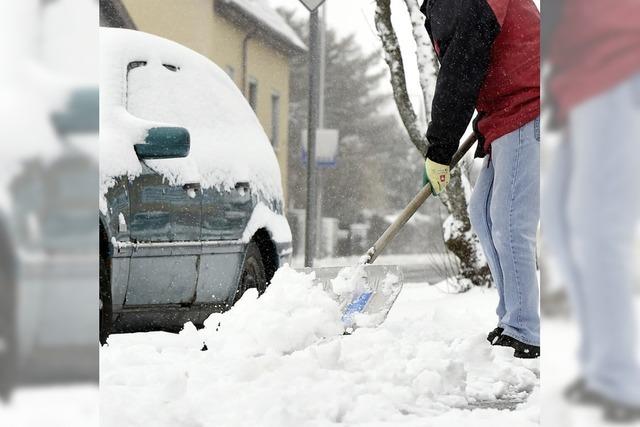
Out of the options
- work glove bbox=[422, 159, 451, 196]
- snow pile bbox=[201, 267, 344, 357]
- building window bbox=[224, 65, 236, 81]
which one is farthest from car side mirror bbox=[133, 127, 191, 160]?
building window bbox=[224, 65, 236, 81]

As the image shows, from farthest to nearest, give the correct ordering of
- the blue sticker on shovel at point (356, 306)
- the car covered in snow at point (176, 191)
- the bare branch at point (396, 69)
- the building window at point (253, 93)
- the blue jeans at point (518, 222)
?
the building window at point (253, 93), the bare branch at point (396, 69), the blue sticker on shovel at point (356, 306), the blue jeans at point (518, 222), the car covered in snow at point (176, 191)

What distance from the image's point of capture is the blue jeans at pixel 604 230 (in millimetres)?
1298

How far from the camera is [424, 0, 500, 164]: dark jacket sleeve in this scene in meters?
3.45

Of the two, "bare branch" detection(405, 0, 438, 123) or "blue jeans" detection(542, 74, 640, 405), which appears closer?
"blue jeans" detection(542, 74, 640, 405)

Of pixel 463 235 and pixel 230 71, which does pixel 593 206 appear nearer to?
pixel 463 235

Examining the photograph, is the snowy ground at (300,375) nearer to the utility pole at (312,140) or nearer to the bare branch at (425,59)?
the bare branch at (425,59)

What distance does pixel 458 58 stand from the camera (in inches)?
137

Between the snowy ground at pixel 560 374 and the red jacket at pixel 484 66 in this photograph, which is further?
the red jacket at pixel 484 66

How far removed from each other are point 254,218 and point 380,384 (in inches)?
58.0

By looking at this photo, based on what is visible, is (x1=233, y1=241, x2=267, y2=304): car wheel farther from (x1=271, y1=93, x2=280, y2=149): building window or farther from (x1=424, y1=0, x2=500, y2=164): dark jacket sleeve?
(x1=271, y1=93, x2=280, y2=149): building window

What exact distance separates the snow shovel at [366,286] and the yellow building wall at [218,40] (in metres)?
7.75

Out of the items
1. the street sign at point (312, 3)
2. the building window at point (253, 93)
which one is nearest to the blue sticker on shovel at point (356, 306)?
the street sign at point (312, 3)

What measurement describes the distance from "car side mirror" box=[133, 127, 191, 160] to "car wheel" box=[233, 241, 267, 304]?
901 mm

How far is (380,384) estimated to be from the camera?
2900 mm
